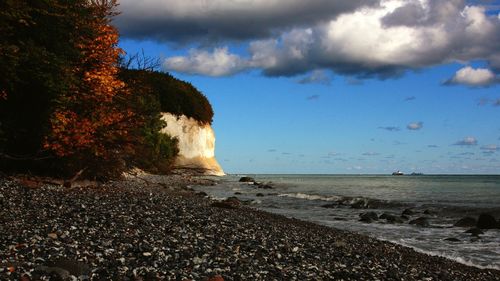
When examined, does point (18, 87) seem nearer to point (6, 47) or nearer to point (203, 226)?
point (6, 47)

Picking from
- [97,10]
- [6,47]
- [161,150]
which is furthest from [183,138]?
[6,47]

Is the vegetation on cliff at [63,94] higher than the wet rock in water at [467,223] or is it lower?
higher

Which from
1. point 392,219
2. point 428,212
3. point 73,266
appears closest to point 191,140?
point 428,212

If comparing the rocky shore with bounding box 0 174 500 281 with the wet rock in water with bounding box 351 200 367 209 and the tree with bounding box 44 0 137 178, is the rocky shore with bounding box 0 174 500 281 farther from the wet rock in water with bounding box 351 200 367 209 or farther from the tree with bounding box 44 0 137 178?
the wet rock in water with bounding box 351 200 367 209

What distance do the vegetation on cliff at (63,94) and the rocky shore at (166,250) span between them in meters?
4.73

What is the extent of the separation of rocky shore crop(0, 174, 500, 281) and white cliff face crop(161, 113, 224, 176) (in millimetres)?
71736

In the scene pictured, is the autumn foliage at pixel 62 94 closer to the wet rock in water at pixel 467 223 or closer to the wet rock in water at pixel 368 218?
the wet rock in water at pixel 368 218

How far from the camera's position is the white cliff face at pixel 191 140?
299ft

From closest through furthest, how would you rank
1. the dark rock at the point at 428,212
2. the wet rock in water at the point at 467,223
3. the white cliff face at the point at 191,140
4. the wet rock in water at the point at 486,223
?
the wet rock in water at the point at 486,223, the wet rock in water at the point at 467,223, the dark rock at the point at 428,212, the white cliff face at the point at 191,140

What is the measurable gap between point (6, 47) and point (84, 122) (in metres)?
6.60

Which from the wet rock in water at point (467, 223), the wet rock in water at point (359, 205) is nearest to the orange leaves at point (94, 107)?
the wet rock in water at point (467, 223)

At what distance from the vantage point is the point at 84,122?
79.2 ft

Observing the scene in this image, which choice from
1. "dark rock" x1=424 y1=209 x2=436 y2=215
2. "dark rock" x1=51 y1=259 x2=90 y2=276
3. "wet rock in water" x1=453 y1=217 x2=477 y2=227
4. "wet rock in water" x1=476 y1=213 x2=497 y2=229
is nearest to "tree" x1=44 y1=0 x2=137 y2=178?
"dark rock" x1=51 y1=259 x2=90 y2=276

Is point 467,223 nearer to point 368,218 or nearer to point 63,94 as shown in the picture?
point 368,218
